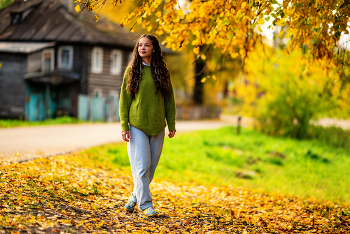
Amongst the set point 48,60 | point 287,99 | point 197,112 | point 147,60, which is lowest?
point 197,112

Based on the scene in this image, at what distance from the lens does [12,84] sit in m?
21.8

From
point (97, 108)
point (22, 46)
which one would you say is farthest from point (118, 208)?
point (22, 46)

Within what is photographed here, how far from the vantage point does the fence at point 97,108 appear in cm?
2380

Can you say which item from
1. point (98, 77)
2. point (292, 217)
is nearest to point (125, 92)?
point (292, 217)

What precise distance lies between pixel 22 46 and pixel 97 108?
5.82 metres

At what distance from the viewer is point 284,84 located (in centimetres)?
1906

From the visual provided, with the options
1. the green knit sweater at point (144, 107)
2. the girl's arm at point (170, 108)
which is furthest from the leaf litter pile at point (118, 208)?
the girl's arm at point (170, 108)

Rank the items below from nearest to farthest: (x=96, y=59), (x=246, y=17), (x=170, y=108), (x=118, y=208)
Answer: (x=170, y=108)
(x=118, y=208)
(x=246, y=17)
(x=96, y=59)

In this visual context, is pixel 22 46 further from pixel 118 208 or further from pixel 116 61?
pixel 118 208

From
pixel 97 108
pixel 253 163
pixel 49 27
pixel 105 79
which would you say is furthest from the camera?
pixel 105 79

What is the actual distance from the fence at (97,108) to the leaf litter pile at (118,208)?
52.7 ft

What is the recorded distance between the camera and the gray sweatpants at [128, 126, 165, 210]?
480 cm

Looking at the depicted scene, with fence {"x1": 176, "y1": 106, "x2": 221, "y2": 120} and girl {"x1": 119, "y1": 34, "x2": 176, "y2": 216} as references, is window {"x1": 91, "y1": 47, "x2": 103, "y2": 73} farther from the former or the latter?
girl {"x1": 119, "y1": 34, "x2": 176, "y2": 216}

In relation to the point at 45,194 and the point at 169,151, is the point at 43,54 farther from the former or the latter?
the point at 45,194
